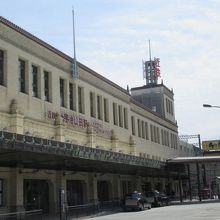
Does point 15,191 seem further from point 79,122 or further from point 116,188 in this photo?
point 116,188

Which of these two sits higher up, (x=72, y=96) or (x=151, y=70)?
(x=151, y=70)

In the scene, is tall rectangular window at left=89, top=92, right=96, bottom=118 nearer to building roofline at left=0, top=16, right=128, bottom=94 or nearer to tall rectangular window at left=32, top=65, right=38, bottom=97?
building roofline at left=0, top=16, right=128, bottom=94

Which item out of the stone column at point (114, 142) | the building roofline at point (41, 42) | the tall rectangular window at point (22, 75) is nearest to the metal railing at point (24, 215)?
the tall rectangular window at point (22, 75)

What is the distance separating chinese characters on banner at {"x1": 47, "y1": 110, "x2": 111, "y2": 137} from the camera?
38.1m

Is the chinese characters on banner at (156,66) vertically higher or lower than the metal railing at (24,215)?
higher

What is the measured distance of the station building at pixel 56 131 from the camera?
31391 millimetres

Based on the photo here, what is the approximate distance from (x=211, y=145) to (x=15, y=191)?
268ft

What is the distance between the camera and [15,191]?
31391mm

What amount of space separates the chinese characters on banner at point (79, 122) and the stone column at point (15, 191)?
269 inches

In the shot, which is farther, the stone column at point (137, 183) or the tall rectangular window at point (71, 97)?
the stone column at point (137, 183)

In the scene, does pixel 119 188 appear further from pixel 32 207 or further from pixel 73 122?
pixel 32 207

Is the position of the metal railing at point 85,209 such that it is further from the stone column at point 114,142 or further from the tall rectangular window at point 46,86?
the tall rectangular window at point 46,86

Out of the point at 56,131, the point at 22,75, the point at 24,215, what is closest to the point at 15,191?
the point at 24,215

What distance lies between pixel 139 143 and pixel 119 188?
11277 mm
